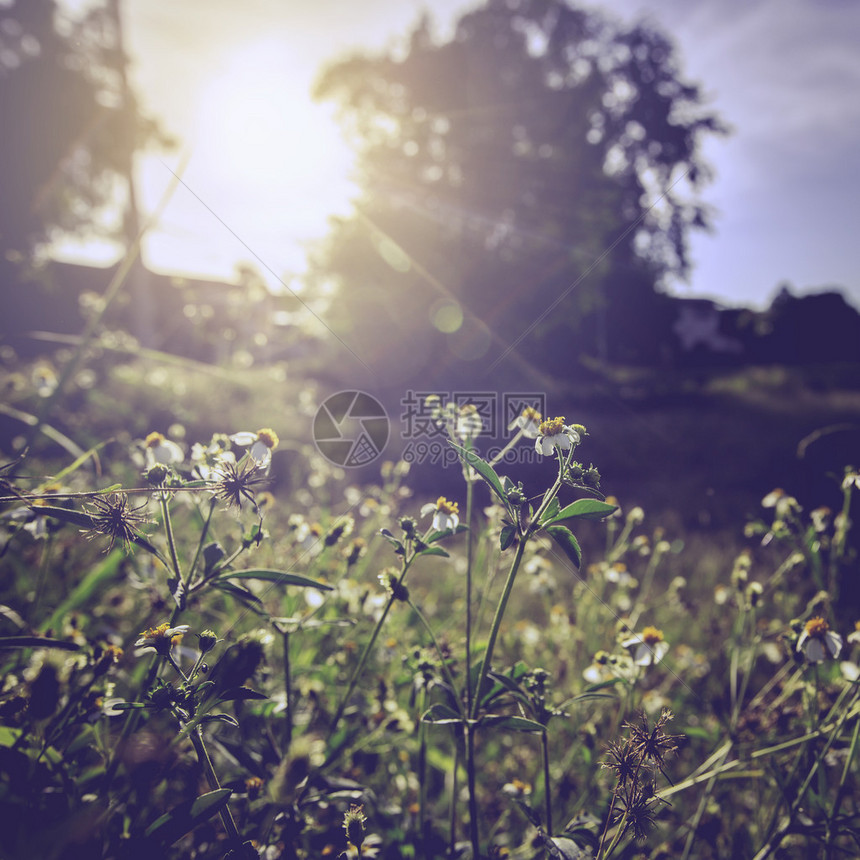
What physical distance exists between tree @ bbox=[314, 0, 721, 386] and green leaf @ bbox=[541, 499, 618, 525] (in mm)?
Result: 1983

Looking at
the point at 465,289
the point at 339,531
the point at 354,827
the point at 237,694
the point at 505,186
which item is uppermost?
the point at 505,186

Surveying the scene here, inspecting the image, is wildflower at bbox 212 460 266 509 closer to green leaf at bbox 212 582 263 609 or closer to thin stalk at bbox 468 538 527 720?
green leaf at bbox 212 582 263 609

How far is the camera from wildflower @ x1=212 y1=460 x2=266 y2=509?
81 cm

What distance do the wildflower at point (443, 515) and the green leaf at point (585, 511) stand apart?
0.20 meters

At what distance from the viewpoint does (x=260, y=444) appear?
0.92 m

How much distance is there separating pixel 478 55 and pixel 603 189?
322 inches

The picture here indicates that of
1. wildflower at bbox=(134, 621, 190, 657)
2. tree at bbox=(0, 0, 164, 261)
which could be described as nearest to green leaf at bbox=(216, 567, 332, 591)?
wildflower at bbox=(134, 621, 190, 657)

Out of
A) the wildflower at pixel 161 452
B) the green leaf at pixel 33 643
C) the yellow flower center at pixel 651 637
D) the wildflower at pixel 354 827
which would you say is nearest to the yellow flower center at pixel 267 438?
the wildflower at pixel 161 452

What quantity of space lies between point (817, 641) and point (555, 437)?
75 cm

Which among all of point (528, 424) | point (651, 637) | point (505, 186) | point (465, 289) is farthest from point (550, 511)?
point (505, 186)

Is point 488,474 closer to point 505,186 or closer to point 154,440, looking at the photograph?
point 154,440

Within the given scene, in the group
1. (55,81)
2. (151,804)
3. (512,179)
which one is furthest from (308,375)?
(55,81)

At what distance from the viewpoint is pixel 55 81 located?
41.1 feet

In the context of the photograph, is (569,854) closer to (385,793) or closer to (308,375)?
(385,793)
